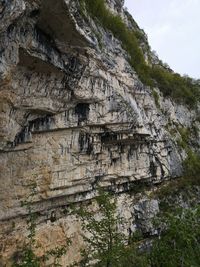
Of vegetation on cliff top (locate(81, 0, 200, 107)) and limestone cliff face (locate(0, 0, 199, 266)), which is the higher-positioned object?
vegetation on cliff top (locate(81, 0, 200, 107))

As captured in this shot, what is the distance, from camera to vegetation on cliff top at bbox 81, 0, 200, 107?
2192cm

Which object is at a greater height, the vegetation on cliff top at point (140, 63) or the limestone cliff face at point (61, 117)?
the vegetation on cliff top at point (140, 63)

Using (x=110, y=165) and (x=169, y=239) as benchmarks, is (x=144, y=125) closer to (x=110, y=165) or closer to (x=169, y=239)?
(x=110, y=165)

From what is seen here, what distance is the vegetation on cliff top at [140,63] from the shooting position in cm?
2192

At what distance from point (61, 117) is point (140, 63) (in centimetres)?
1124

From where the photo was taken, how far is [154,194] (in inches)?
957

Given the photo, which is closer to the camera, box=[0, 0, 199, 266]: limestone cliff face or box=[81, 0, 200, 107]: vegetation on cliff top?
box=[0, 0, 199, 266]: limestone cliff face

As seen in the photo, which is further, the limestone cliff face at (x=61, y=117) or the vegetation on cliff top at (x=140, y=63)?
the vegetation on cliff top at (x=140, y=63)

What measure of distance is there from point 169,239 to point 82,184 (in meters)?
6.96

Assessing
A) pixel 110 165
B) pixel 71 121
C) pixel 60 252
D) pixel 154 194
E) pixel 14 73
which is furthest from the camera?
pixel 154 194

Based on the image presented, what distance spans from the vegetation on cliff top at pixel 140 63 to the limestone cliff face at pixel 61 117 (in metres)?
2.00

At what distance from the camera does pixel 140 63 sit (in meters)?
26.4

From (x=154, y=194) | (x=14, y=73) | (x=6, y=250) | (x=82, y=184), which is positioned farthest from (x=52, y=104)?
(x=154, y=194)

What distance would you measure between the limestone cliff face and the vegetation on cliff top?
2.00 meters
